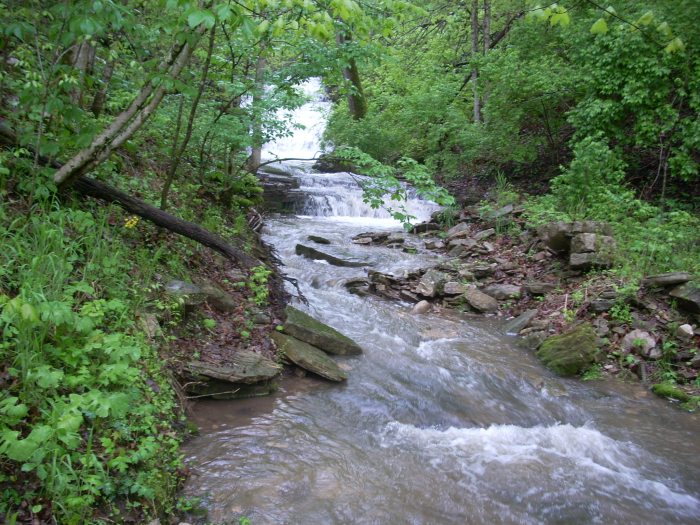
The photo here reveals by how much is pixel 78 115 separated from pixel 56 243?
1.01 metres

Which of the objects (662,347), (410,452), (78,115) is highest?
(78,115)

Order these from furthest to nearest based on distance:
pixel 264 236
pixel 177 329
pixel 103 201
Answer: pixel 264 236 → pixel 103 201 → pixel 177 329

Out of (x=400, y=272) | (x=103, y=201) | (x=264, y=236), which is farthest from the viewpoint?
(x=264, y=236)

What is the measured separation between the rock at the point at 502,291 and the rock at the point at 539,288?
181 millimetres

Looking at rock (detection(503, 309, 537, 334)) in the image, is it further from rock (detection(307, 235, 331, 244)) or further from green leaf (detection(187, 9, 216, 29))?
green leaf (detection(187, 9, 216, 29))

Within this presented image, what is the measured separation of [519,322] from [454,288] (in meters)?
1.42

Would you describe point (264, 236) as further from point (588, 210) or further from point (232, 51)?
point (588, 210)

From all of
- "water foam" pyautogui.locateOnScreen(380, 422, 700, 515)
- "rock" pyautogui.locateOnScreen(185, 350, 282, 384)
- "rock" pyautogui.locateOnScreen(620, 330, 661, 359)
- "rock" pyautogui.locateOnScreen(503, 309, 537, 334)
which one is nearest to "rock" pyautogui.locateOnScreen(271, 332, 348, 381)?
"rock" pyautogui.locateOnScreen(185, 350, 282, 384)

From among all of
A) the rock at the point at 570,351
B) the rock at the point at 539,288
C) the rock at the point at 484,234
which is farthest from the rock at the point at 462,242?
the rock at the point at 570,351

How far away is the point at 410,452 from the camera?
423 cm

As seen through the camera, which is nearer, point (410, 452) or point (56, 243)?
point (56, 243)

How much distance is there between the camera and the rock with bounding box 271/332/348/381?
5289 mm

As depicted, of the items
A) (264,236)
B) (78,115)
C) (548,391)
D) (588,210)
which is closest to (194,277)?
(78,115)

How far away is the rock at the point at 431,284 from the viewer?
8.50 meters
